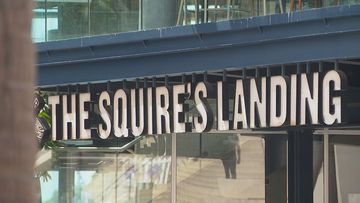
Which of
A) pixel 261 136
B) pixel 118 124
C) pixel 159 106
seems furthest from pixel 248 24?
pixel 261 136

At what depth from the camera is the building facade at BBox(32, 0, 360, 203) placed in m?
8.34

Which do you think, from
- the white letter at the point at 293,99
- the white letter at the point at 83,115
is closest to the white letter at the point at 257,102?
the white letter at the point at 293,99

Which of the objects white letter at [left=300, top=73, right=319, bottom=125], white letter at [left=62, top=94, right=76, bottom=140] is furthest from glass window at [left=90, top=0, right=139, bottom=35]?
white letter at [left=300, top=73, right=319, bottom=125]

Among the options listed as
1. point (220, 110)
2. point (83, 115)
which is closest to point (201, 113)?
point (220, 110)

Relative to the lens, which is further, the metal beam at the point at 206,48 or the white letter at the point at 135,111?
the white letter at the point at 135,111

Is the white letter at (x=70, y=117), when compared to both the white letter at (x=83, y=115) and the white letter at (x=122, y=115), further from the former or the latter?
the white letter at (x=122, y=115)

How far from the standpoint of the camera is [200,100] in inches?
366

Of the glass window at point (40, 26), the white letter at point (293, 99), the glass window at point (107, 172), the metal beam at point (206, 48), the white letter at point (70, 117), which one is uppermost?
the glass window at point (40, 26)

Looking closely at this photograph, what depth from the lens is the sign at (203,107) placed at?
813cm

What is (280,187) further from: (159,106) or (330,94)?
(330,94)

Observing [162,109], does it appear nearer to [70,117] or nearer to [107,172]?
[70,117]

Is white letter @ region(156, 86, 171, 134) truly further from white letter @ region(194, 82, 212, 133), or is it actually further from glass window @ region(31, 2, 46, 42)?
glass window @ region(31, 2, 46, 42)

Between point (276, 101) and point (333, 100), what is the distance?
0.73m

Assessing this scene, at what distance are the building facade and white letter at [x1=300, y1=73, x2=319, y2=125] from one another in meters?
0.01
